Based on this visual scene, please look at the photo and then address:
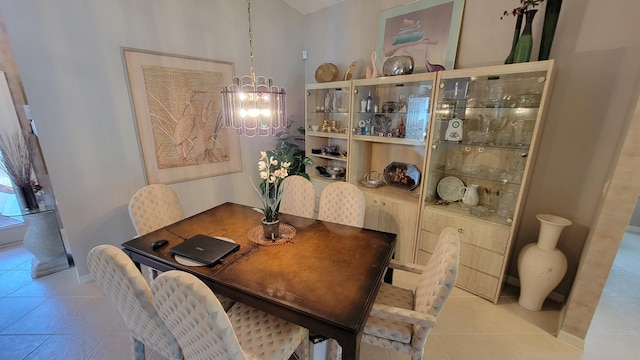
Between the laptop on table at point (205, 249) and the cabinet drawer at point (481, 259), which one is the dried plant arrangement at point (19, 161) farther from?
the cabinet drawer at point (481, 259)

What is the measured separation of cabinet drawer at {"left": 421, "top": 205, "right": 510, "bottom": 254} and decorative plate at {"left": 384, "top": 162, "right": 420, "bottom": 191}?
0.44m

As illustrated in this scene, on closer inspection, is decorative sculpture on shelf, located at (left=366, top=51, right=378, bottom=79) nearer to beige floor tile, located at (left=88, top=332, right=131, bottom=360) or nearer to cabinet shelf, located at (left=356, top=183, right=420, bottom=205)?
cabinet shelf, located at (left=356, top=183, right=420, bottom=205)

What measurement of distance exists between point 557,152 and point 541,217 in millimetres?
557

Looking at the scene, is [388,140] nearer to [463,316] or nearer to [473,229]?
[473,229]

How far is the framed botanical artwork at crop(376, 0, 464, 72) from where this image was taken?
230 centimetres

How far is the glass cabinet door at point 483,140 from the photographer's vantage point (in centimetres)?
200

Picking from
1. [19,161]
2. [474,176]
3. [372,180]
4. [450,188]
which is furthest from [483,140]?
[19,161]

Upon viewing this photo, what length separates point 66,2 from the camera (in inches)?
80.0

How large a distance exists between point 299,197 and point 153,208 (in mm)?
1296

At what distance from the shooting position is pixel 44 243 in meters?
2.57

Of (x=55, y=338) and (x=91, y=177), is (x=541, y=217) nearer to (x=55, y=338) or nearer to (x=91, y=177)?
(x=55, y=338)

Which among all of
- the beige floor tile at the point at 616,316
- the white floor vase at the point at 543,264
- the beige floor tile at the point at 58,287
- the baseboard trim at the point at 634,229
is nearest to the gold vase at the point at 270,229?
the beige floor tile at the point at 58,287

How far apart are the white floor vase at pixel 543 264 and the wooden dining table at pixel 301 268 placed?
4.12ft

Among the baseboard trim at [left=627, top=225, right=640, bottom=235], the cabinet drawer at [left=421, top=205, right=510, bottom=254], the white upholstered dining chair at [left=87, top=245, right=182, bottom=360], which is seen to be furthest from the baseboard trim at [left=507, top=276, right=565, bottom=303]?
the white upholstered dining chair at [left=87, top=245, right=182, bottom=360]
